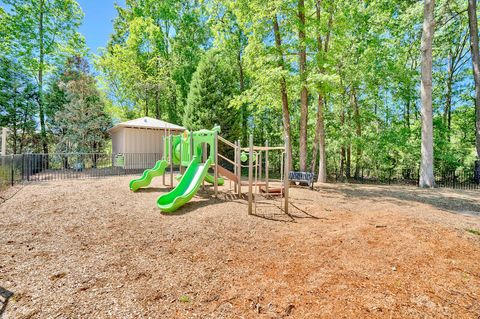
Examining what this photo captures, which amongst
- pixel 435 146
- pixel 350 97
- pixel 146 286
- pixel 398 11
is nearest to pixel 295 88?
pixel 350 97

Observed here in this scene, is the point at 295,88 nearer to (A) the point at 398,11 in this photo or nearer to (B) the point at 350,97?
(B) the point at 350,97

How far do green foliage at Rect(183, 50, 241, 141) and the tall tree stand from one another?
11207 mm

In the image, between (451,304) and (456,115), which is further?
(456,115)

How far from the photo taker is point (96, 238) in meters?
4.58

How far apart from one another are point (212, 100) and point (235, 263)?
1541 cm

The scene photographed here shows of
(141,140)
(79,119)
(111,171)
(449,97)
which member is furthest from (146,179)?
(449,97)

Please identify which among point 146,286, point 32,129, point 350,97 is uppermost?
point 350,97

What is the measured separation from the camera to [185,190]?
7113mm

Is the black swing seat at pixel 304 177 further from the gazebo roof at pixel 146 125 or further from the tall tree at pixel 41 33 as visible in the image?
the tall tree at pixel 41 33

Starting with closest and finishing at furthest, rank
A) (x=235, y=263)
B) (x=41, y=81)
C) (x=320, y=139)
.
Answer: (x=235, y=263) < (x=320, y=139) < (x=41, y=81)

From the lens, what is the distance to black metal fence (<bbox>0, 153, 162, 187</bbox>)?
32.2 ft

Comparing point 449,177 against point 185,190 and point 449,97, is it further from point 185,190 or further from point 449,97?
point 185,190

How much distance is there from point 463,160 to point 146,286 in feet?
61.0

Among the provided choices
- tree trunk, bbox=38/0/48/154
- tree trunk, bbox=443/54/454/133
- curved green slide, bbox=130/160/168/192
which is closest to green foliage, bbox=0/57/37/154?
tree trunk, bbox=38/0/48/154
